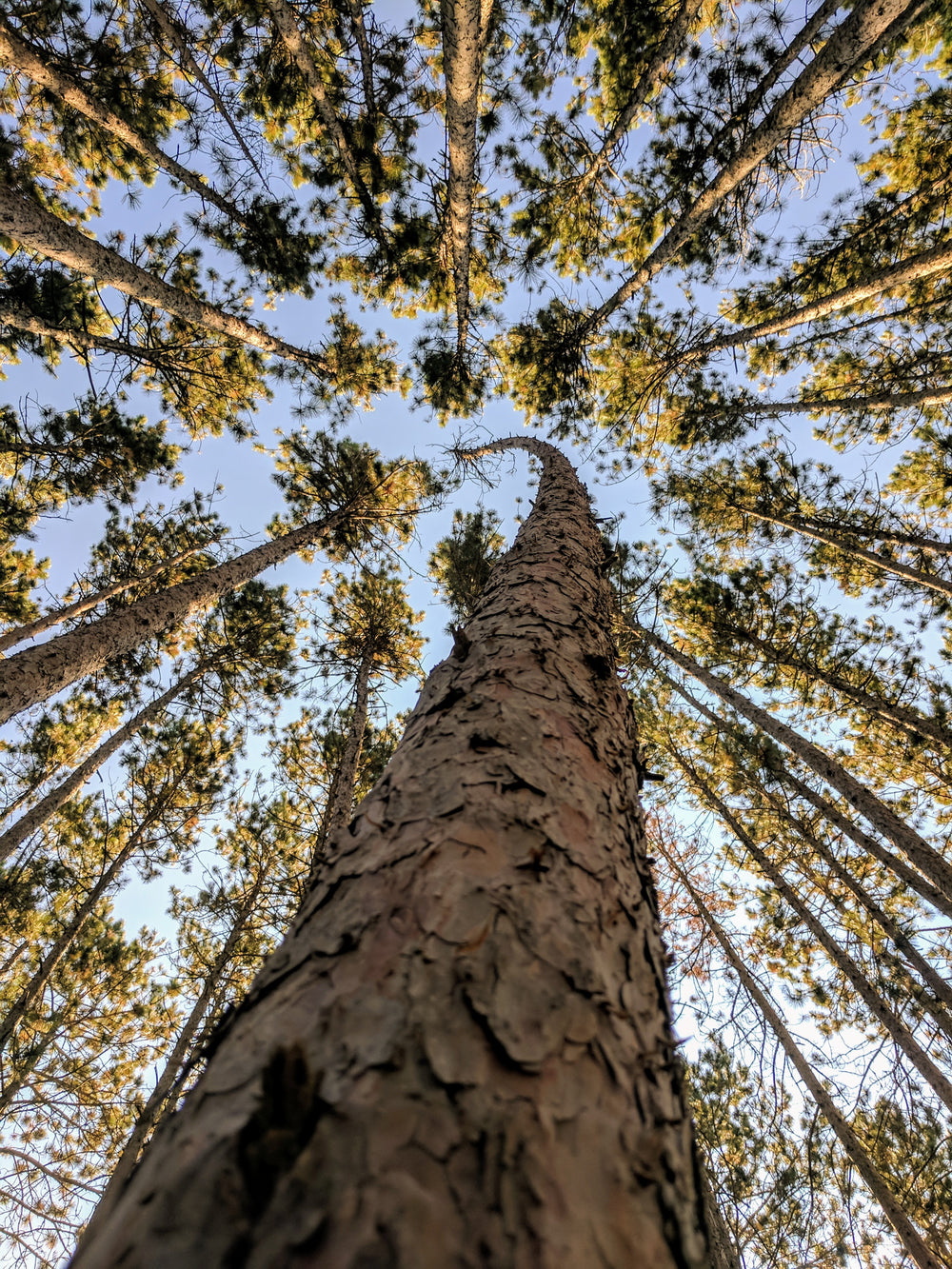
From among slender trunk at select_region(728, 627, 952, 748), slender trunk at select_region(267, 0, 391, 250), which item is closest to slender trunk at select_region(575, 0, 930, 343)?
slender trunk at select_region(267, 0, 391, 250)

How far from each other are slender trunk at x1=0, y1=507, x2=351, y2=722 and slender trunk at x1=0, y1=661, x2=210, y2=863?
393cm


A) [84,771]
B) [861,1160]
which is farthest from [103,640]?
[861,1160]

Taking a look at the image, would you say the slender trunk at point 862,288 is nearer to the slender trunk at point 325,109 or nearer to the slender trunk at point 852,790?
the slender trunk at point 852,790

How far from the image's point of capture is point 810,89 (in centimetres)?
439

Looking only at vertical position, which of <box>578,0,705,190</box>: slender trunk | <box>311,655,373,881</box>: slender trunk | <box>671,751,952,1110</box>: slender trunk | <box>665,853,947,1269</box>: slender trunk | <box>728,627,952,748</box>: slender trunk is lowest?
<box>665,853,947,1269</box>: slender trunk

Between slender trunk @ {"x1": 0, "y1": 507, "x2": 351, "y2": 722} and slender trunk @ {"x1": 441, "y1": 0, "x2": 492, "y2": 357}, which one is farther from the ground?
slender trunk @ {"x1": 441, "y1": 0, "x2": 492, "y2": 357}

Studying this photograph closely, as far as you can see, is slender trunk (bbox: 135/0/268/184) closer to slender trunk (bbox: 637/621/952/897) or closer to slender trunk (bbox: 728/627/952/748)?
slender trunk (bbox: 637/621/952/897)

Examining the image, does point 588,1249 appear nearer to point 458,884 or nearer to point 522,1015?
point 522,1015

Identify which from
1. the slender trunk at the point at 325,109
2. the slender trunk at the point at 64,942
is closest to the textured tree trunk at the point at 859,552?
the slender trunk at the point at 325,109

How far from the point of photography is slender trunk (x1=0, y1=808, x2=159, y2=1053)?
22.3ft

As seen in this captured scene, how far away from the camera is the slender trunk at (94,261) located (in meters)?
4.32

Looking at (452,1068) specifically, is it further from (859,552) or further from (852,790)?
(859,552)

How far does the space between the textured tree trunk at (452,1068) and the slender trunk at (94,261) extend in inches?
246

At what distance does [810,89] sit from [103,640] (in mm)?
8170
